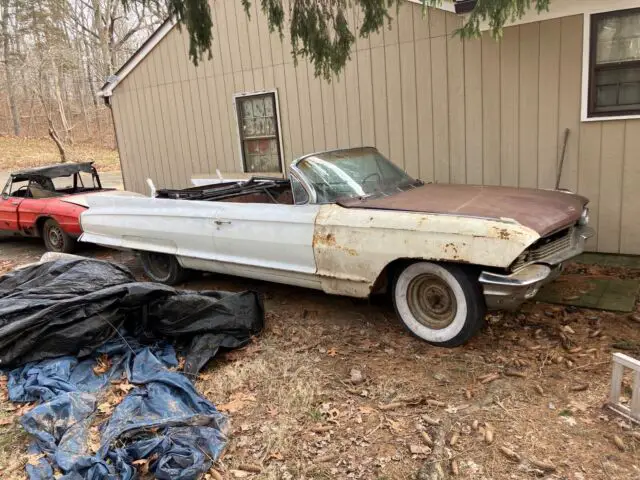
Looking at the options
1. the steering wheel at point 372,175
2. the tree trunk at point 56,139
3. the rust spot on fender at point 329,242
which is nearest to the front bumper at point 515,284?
the rust spot on fender at point 329,242

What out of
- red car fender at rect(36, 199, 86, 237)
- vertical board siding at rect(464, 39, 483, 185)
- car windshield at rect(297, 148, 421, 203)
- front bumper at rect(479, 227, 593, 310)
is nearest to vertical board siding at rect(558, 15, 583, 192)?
vertical board siding at rect(464, 39, 483, 185)

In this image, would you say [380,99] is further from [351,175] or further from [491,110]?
[351,175]

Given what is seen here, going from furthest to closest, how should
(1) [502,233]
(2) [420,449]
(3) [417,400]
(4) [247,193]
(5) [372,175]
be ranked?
(4) [247,193]
(5) [372,175]
(1) [502,233]
(3) [417,400]
(2) [420,449]

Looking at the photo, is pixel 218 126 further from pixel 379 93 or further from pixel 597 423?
pixel 597 423

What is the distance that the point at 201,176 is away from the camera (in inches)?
342

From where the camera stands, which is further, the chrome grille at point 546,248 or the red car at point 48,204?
the red car at point 48,204

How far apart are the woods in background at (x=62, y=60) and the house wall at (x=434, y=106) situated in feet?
61.3

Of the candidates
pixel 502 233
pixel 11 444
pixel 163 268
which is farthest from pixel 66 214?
pixel 502 233

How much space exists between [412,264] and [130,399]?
224 centimetres

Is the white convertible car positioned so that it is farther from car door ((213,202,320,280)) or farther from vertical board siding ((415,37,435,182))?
vertical board siding ((415,37,435,182))

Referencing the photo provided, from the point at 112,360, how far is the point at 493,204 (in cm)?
328

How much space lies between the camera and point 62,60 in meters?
27.1

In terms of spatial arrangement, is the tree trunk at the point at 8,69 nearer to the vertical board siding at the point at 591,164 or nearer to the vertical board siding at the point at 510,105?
the vertical board siding at the point at 510,105

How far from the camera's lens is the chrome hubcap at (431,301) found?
4.01m
